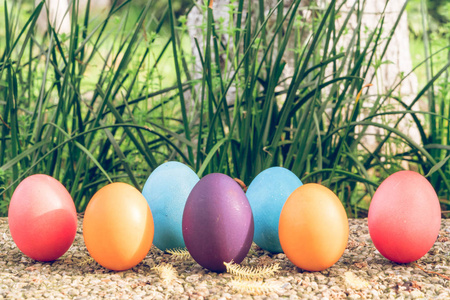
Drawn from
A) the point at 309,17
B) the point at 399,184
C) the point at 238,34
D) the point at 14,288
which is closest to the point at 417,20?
the point at 309,17

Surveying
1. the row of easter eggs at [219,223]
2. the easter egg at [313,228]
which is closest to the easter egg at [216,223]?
the row of easter eggs at [219,223]

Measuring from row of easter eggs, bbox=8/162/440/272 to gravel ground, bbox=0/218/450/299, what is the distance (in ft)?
0.16

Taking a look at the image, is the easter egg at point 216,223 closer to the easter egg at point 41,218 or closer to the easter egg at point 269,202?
the easter egg at point 269,202

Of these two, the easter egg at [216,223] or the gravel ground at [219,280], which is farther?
the easter egg at [216,223]

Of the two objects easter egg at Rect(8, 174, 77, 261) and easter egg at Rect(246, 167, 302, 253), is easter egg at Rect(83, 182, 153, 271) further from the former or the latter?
easter egg at Rect(246, 167, 302, 253)

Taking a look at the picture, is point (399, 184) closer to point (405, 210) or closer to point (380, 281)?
point (405, 210)

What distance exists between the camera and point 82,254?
190 centimetres

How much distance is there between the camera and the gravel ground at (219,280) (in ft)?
4.80

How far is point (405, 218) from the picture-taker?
65.1 inches

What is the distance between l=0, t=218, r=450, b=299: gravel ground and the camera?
1.46 m

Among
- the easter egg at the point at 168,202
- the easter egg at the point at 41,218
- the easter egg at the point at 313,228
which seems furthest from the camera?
the easter egg at the point at 168,202

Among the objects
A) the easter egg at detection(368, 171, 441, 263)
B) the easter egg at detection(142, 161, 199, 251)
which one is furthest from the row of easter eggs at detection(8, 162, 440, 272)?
the easter egg at detection(142, 161, 199, 251)

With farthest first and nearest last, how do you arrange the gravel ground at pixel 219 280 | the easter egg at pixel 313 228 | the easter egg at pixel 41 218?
the easter egg at pixel 41 218
the easter egg at pixel 313 228
the gravel ground at pixel 219 280

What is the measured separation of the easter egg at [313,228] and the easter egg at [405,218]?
0.15 meters
